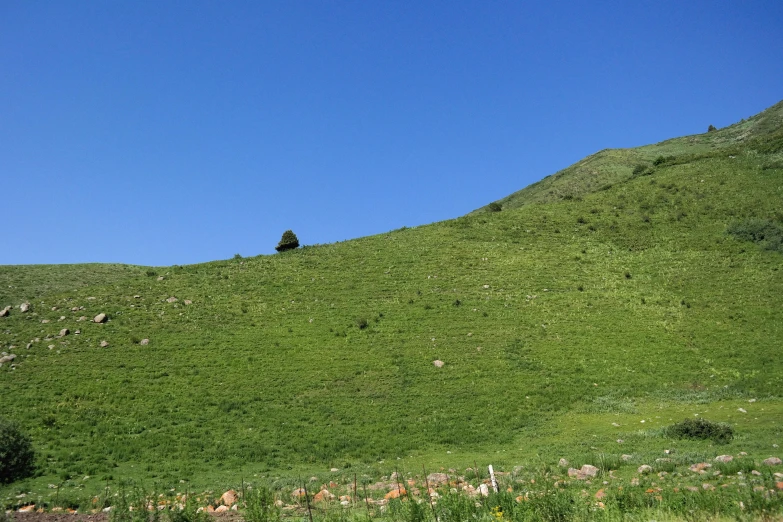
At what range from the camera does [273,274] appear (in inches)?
1903

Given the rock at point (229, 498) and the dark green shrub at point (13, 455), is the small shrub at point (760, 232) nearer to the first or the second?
the rock at point (229, 498)

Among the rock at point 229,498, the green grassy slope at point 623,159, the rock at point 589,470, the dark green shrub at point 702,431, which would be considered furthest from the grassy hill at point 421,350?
the green grassy slope at point 623,159

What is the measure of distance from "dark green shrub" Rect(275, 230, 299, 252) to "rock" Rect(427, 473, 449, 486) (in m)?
43.0

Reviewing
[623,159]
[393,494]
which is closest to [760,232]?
[393,494]

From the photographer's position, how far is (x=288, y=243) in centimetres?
5816

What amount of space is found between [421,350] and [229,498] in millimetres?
19816

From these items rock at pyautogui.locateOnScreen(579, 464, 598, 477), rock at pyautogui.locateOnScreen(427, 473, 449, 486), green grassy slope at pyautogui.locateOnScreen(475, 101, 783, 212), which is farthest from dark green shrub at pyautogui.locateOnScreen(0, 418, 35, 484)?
green grassy slope at pyautogui.locateOnScreen(475, 101, 783, 212)

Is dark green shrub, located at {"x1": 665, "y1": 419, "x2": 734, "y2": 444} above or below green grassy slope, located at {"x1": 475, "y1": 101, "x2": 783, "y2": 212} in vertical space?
below

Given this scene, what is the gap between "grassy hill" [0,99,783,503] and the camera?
23848 mm

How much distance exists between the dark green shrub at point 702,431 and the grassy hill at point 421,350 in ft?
2.45

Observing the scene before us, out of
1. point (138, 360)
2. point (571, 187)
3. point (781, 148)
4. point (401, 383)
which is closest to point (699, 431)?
point (401, 383)

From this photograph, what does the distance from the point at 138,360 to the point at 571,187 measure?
74.8 m

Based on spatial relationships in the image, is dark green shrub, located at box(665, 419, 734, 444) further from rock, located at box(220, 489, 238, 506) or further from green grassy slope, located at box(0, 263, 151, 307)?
green grassy slope, located at box(0, 263, 151, 307)

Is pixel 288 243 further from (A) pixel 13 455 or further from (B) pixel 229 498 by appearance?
(B) pixel 229 498
